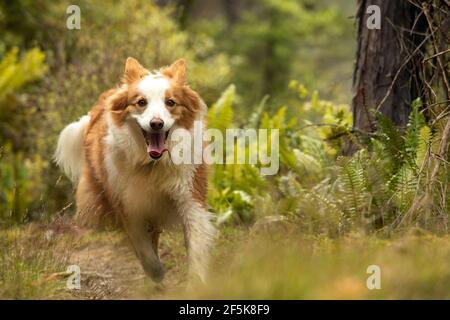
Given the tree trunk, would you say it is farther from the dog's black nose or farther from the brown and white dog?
the dog's black nose

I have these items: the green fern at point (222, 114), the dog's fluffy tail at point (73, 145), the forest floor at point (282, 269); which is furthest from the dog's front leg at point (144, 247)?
the green fern at point (222, 114)

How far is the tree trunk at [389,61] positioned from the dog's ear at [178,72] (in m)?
1.82

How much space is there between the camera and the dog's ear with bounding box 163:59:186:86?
6.71 meters

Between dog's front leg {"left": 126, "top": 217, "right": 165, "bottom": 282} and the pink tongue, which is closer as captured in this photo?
the pink tongue

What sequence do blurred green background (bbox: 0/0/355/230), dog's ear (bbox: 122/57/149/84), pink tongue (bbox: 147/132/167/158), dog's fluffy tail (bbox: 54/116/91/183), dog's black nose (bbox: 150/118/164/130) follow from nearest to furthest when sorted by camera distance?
dog's black nose (bbox: 150/118/164/130), pink tongue (bbox: 147/132/167/158), dog's ear (bbox: 122/57/149/84), dog's fluffy tail (bbox: 54/116/91/183), blurred green background (bbox: 0/0/355/230)

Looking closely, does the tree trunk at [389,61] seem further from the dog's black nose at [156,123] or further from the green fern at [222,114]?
the green fern at [222,114]

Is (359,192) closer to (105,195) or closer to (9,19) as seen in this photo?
(105,195)

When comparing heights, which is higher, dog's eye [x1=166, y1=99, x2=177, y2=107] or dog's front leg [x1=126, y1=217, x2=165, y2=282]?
dog's eye [x1=166, y1=99, x2=177, y2=107]

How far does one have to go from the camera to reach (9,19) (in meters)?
13.9

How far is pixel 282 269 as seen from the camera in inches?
194

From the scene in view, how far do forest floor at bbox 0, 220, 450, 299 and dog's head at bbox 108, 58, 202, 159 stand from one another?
1016 mm

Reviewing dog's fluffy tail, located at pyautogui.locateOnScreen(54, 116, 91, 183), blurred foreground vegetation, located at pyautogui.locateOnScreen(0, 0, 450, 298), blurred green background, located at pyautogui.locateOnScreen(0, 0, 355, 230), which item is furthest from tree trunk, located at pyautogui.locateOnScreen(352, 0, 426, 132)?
dog's fluffy tail, located at pyautogui.locateOnScreen(54, 116, 91, 183)

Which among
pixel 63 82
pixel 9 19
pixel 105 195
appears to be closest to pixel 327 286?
pixel 105 195

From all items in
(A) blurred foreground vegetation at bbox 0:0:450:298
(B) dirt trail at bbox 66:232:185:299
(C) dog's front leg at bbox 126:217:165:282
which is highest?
(A) blurred foreground vegetation at bbox 0:0:450:298
